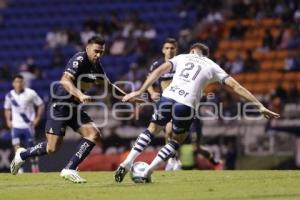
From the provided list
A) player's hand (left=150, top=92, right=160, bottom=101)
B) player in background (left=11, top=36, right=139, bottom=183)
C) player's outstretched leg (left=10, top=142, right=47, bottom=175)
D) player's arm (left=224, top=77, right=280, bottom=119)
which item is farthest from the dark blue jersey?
player's hand (left=150, top=92, right=160, bottom=101)

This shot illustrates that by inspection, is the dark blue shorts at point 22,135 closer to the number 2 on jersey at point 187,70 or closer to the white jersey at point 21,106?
the white jersey at point 21,106

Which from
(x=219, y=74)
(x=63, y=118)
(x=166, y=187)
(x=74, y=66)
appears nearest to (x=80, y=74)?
(x=74, y=66)

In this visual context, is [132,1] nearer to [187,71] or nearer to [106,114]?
[106,114]

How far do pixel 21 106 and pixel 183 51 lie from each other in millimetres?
7990

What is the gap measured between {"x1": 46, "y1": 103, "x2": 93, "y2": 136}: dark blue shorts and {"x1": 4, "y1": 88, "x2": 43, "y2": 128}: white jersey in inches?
262

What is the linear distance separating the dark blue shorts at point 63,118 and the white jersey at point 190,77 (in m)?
1.61

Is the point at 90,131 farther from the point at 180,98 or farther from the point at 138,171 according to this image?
the point at 180,98

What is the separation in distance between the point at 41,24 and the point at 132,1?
143 inches

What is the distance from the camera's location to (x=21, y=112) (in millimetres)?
20359

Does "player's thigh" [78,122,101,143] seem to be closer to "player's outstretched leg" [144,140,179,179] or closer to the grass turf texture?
the grass turf texture

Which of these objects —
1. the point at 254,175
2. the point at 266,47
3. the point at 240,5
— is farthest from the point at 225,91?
the point at 254,175

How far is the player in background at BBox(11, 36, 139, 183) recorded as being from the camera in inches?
522

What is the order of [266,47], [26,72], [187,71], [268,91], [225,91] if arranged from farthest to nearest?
[26,72] < [266,47] < [268,91] < [225,91] < [187,71]

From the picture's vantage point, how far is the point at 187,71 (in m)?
12.9
